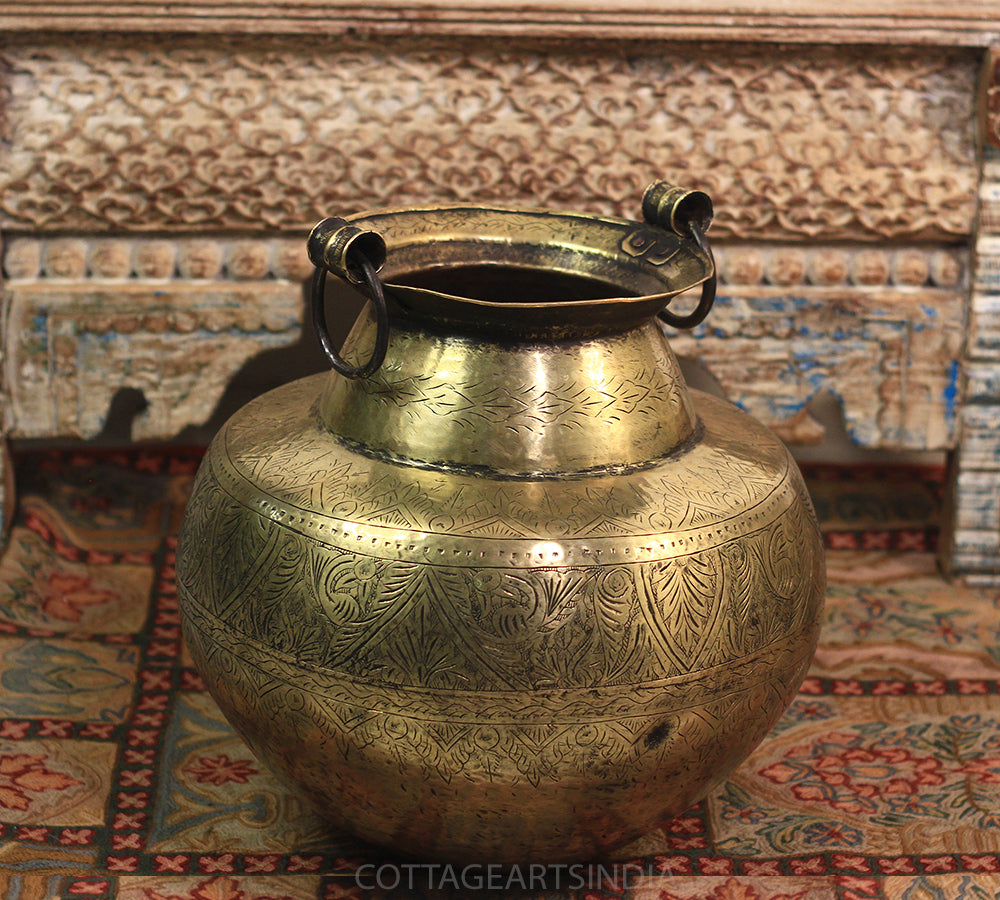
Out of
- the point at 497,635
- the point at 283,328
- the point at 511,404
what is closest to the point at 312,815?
the point at 497,635

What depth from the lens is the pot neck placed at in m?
1.37

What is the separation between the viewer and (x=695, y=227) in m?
1.57

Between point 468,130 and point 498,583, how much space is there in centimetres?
117

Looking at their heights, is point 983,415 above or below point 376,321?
below

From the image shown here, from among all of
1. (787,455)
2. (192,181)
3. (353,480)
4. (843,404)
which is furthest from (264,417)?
(843,404)

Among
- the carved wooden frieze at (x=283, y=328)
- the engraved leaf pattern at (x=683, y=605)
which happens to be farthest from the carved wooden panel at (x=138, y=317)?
the engraved leaf pattern at (x=683, y=605)

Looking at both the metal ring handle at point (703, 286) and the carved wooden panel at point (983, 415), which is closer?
the metal ring handle at point (703, 286)

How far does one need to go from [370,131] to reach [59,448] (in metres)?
1.04

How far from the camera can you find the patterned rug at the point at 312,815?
5.31ft

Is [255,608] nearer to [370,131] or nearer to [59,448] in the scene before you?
[370,131]

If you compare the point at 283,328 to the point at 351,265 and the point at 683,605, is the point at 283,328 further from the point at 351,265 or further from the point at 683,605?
the point at 683,605

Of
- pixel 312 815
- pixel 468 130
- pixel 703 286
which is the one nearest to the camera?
pixel 703 286

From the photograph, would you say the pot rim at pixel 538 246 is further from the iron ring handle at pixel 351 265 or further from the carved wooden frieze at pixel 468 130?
the carved wooden frieze at pixel 468 130

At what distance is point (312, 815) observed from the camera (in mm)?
1727
